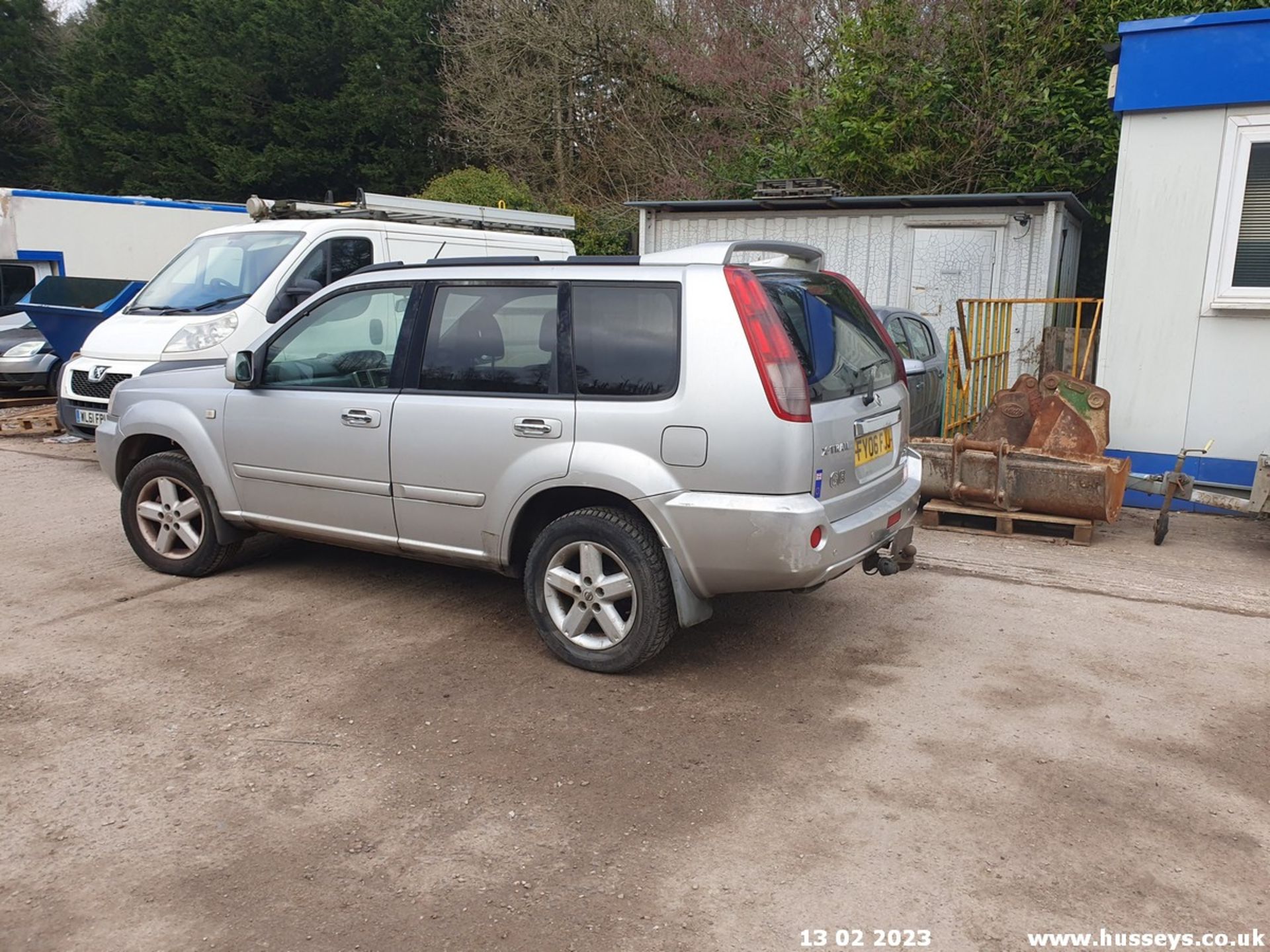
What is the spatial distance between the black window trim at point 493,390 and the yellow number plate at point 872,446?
130cm

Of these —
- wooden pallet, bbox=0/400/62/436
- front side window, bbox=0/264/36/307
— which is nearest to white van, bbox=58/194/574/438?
wooden pallet, bbox=0/400/62/436

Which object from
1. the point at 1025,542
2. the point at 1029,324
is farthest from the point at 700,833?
the point at 1029,324

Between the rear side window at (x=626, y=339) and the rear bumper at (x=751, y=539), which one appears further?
the rear side window at (x=626, y=339)

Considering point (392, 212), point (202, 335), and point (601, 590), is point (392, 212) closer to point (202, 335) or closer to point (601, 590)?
point (202, 335)

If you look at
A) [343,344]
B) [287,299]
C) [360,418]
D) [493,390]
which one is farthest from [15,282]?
[493,390]

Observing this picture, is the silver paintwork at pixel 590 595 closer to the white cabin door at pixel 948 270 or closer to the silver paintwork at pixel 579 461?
the silver paintwork at pixel 579 461

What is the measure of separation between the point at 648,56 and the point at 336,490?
1698cm

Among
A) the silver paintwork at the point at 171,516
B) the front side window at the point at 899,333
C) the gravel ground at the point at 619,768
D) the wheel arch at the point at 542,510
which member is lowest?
the gravel ground at the point at 619,768

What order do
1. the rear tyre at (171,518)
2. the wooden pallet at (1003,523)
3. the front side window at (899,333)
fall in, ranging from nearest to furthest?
the rear tyre at (171,518), the wooden pallet at (1003,523), the front side window at (899,333)

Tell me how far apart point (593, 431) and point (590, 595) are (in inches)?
29.0

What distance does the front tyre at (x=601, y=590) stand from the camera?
4.29 metres

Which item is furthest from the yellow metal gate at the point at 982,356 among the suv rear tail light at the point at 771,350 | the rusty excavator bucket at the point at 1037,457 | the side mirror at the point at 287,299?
the side mirror at the point at 287,299

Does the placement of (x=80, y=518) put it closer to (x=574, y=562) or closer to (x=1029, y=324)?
(x=574, y=562)

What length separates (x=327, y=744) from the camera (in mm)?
3885
